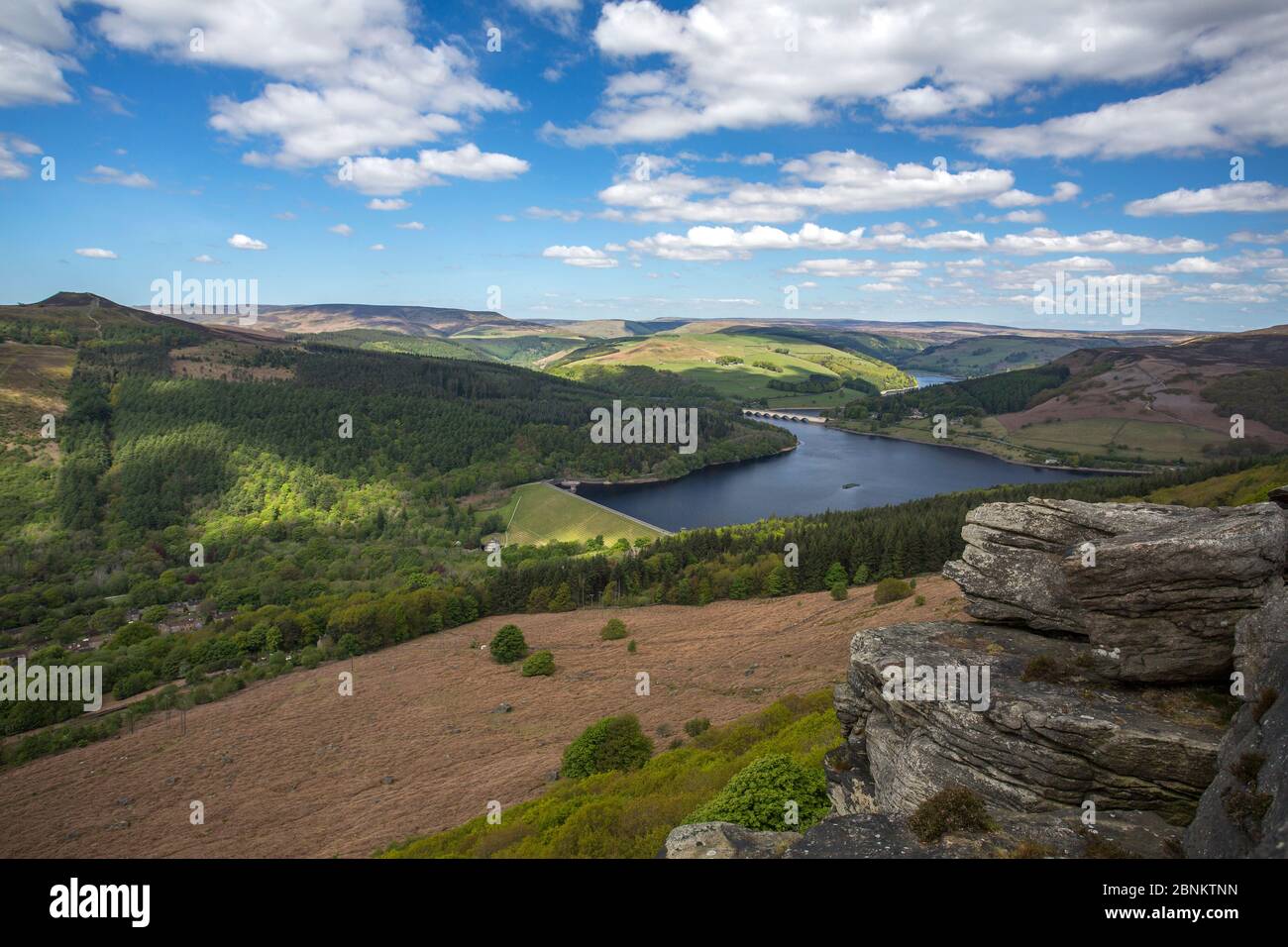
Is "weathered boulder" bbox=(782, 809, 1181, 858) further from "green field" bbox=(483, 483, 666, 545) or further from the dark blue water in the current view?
the dark blue water

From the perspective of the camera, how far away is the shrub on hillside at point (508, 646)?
60969mm

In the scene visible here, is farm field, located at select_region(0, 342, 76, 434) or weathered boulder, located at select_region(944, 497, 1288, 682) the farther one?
farm field, located at select_region(0, 342, 76, 434)

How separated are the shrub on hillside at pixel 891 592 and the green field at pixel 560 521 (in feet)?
190

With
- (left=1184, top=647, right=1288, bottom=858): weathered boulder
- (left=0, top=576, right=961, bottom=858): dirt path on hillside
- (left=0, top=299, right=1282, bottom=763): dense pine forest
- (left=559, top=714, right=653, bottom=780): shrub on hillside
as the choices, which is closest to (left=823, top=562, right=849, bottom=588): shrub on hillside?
(left=0, top=299, right=1282, bottom=763): dense pine forest

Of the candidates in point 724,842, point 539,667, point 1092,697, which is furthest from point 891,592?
point 724,842

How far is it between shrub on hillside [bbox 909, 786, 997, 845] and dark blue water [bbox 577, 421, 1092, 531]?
108m

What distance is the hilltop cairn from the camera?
11.3 meters

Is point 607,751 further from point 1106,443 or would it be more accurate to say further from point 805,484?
point 1106,443

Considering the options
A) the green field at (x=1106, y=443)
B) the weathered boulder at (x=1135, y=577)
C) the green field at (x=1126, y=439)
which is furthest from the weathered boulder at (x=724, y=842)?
the green field at (x=1126, y=439)

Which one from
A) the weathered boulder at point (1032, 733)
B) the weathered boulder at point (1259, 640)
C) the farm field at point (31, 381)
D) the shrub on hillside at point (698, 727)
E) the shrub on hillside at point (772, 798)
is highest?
the farm field at point (31, 381)

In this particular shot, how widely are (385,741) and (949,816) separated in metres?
44.4

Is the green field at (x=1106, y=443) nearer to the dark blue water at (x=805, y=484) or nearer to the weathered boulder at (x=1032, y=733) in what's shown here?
the dark blue water at (x=805, y=484)

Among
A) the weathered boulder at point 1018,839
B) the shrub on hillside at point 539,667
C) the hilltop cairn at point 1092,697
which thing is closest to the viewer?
the weathered boulder at point 1018,839
